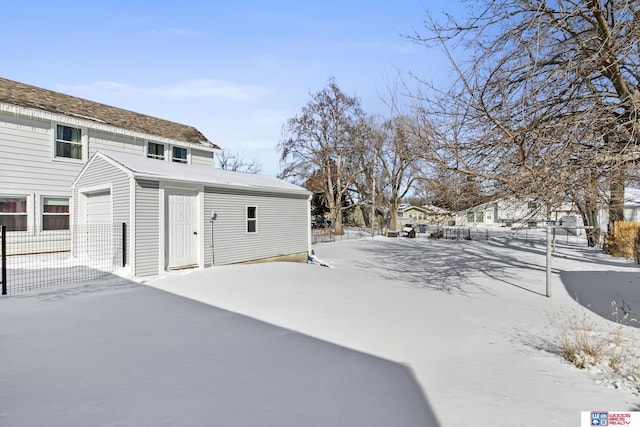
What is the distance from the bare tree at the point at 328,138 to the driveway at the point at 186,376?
24.0m

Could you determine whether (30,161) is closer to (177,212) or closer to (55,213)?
(55,213)

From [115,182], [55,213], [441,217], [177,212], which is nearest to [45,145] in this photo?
[55,213]

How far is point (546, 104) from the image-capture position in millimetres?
4801

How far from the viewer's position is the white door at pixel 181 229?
8.91 m

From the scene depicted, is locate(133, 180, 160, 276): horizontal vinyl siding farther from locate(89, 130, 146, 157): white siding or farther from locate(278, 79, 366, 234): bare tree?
locate(278, 79, 366, 234): bare tree

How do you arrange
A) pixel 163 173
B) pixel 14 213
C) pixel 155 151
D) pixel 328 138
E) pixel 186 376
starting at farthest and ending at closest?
pixel 328 138 < pixel 155 151 < pixel 14 213 < pixel 163 173 < pixel 186 376

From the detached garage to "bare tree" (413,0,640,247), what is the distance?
6920mm

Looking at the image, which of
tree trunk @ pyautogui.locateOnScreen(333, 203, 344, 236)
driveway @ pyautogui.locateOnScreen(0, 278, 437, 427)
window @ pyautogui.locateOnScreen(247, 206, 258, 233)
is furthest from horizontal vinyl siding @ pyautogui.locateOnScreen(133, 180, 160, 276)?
tree trunk @ pyautogui.locateOnScreen(333, 203, 344, 236)

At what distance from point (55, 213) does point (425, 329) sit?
13313 millimetres

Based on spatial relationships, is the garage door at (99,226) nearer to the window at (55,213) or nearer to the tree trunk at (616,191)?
the window at (55,213)

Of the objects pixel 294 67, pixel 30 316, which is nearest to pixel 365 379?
pixel 30 316

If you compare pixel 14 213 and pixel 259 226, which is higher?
pixel 14 213

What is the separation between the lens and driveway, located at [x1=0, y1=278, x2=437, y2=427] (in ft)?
8.37

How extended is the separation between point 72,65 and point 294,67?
23.7 ft
